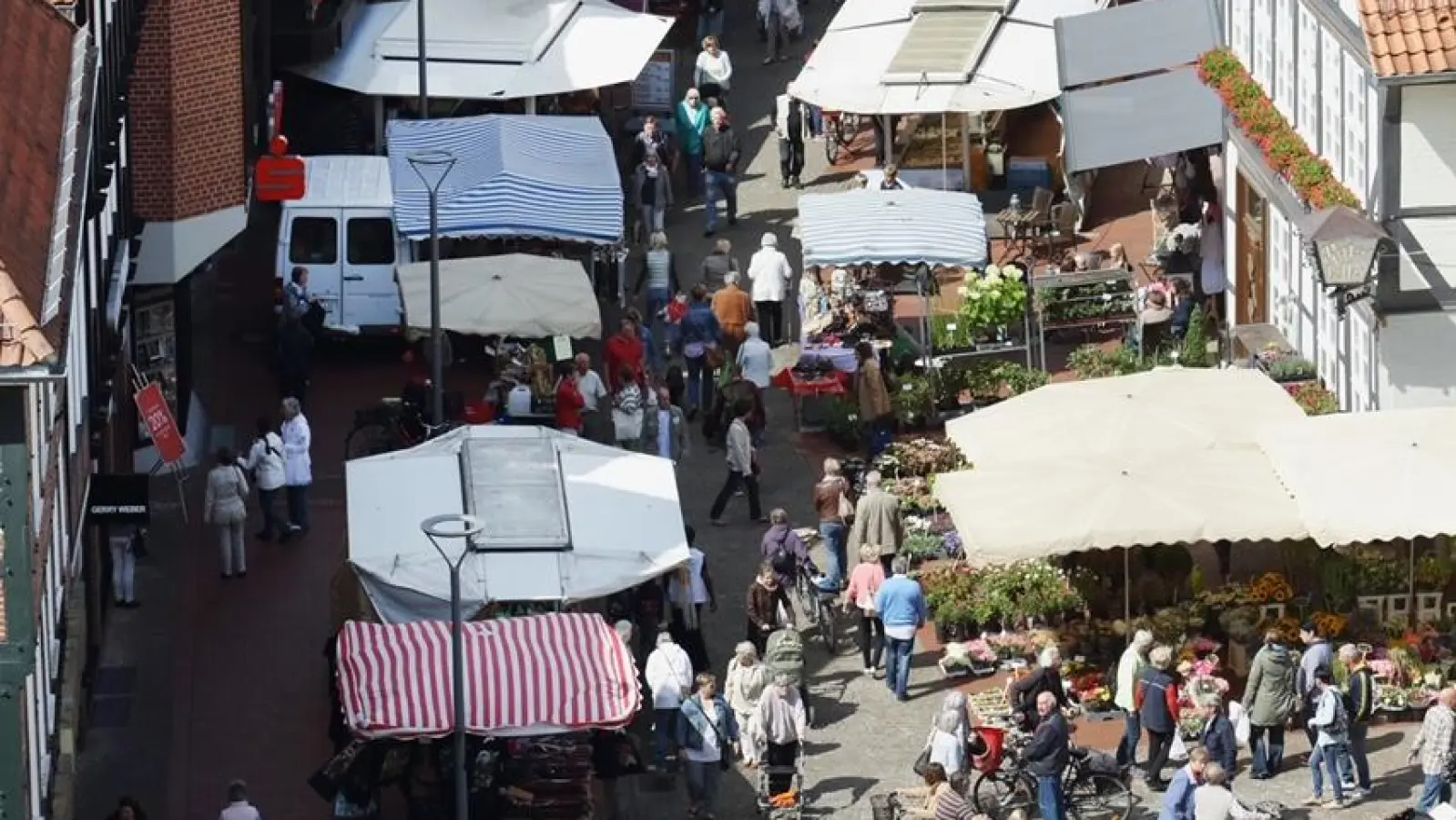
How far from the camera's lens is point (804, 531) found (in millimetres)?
39719

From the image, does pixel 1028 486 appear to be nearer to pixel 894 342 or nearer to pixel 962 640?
pixel 962 640

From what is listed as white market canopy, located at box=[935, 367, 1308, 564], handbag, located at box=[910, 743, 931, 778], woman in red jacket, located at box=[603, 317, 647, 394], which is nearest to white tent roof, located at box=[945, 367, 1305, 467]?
white market canopy, located at box=[935, 367, 1308, 564]

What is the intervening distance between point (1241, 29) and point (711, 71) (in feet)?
37.9

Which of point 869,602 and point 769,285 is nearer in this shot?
point 869,602

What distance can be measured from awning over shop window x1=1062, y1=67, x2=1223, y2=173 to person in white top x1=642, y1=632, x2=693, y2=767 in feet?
45.5

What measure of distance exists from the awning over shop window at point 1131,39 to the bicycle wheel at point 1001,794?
1628 centimetres

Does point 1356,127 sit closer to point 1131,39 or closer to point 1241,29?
Answer: point 1241,29

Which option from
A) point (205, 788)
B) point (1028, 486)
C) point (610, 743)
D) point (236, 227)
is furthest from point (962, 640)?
point (236, 227)

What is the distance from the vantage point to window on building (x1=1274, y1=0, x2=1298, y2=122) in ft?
133

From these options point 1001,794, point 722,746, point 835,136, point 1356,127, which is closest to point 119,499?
point 722,746

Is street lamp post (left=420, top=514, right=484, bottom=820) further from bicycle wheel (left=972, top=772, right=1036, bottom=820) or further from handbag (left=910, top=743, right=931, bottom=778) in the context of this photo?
bicycle wheel (left=972, top=772, right=1036, bottom=820)

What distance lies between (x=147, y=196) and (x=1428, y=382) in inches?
544

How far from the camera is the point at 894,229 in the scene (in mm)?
43469

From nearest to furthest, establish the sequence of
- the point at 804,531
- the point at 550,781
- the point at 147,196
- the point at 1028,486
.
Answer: the point at 550,781
the point at 1028,486
the point at 804,531
the point at 147,196
